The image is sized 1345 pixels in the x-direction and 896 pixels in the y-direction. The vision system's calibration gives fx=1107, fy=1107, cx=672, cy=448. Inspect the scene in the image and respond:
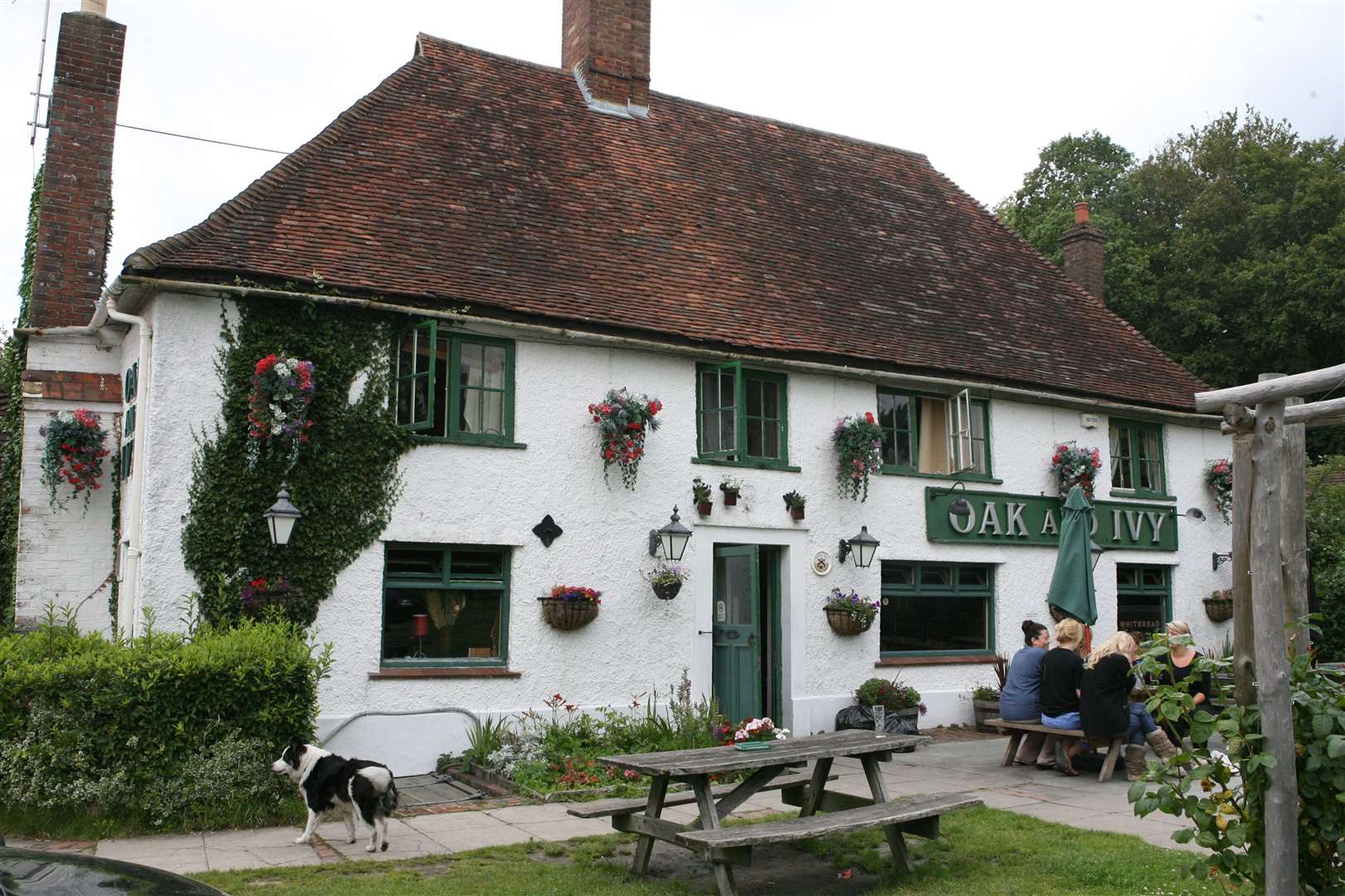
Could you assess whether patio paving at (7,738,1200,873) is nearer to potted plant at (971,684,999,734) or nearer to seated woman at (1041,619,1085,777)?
seated woman at (1041,619,1085,777)

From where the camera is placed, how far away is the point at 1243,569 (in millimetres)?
5332

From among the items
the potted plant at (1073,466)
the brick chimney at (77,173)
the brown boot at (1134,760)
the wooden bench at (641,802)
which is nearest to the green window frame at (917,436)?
the potted plant at (1073,466)

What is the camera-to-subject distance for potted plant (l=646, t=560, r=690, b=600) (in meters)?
12.5

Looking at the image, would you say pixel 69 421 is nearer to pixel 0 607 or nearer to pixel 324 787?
pixel 0 607

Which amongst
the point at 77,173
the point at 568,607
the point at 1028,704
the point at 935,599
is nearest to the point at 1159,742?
the point at 1028,704

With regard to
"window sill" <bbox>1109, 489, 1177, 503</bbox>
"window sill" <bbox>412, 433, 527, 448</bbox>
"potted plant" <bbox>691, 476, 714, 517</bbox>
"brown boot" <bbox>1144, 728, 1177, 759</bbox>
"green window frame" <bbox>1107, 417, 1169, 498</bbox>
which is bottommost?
"brown boot" <bbox>1144, 728, 1177, 759</bbox>

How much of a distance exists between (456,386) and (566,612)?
269 cm

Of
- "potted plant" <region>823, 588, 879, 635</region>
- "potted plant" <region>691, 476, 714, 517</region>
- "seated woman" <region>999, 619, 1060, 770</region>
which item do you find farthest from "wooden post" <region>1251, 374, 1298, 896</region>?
"potted plant" <region>823, 588, 879, 635</region>

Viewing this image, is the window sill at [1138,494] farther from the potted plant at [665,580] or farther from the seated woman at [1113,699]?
the potted plant at [665,580]

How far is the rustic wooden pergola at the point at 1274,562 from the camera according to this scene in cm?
499

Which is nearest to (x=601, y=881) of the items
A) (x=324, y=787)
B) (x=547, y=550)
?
(x=324, y=787)

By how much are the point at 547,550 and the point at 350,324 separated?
3.16m

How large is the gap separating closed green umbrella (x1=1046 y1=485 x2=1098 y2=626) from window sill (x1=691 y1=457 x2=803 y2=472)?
332 cm

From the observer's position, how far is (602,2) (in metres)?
16.3
